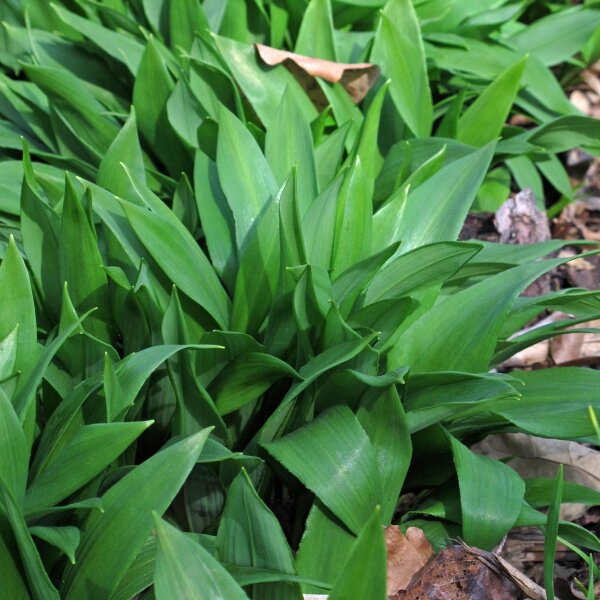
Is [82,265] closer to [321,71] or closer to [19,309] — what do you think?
[19,309]

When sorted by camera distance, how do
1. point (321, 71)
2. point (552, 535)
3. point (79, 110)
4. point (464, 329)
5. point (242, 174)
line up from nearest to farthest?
point (552, 535) < point (464, 329) < point (242, 174) < point (79, 110) < point (321, 71)

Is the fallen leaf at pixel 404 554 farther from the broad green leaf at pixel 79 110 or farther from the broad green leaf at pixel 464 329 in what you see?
the broad green leaf at pixel 79 110

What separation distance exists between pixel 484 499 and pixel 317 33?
149cm

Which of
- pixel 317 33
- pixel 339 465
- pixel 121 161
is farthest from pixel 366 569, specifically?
pixel 317 33

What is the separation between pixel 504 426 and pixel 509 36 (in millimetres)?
Answer: 1699

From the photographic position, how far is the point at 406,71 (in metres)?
2.46

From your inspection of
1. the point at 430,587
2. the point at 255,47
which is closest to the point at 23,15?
the point at 255,47

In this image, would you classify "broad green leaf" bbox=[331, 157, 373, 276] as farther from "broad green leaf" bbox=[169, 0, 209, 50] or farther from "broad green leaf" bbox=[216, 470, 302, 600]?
"broad green leaf" bbox=[169, 0, 209, 50]

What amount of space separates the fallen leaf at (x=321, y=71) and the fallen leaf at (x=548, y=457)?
1.03 m

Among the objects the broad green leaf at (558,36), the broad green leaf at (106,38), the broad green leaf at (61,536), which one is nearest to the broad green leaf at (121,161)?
the broad green leaf at (106,38)

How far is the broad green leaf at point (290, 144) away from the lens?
6.75 ft

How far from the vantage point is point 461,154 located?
237 centimetres

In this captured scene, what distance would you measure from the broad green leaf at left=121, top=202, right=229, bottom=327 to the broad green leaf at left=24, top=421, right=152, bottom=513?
408mm

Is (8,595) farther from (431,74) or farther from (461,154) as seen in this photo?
(431,74)
